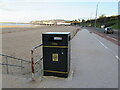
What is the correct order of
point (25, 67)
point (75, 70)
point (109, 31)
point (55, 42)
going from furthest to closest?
point (109, 31)
point (25, 67)
point (75, 70)
point (55, 42)

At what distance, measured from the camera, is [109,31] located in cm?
3325

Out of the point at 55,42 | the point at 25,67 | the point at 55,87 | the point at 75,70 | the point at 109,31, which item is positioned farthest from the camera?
the point at 109,31

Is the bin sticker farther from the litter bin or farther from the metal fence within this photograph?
the metal fence

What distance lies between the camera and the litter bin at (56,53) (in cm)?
463

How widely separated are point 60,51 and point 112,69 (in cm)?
259

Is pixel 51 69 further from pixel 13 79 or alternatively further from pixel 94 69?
pixel 94 69

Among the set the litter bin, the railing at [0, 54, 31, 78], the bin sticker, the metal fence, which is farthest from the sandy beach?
the bin sticker

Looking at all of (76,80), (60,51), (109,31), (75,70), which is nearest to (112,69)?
(75,70)

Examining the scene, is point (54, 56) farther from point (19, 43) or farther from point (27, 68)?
point (19, 43)

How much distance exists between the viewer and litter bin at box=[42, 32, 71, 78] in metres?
4.63

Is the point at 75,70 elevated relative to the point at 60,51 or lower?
lower

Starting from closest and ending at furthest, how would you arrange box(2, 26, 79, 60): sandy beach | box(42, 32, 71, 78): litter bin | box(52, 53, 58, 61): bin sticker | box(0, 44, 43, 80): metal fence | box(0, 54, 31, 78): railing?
box(42, 32, 71, 78): litter bin < box(52, 53, 58, 61): bin sticker < box(0, 44, 43, 80): metal fence < box(0, 54, 31, 78): railing < box(2, 26, 79, 60): sandy beach

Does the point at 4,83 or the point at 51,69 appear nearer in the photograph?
the point at 4,83

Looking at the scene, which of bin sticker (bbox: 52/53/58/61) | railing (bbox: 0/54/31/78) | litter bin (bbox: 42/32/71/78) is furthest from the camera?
railing (bbox: 0/54/31/78)
